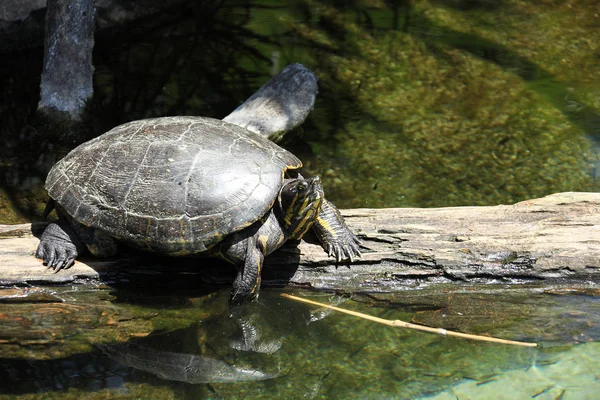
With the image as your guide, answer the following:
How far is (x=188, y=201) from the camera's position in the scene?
486cm

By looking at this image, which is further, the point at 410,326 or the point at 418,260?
the point at 418,260

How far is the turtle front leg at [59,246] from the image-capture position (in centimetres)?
515

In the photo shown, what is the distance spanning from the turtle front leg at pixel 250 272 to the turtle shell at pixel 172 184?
206mm

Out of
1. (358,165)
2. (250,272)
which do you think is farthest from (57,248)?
(358,165)

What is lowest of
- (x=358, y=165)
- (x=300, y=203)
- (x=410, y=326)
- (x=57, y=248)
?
(x=358, y=165)

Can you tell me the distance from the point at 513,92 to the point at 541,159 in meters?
1.76

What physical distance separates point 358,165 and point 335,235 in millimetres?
2845

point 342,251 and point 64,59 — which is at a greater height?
point 64,59

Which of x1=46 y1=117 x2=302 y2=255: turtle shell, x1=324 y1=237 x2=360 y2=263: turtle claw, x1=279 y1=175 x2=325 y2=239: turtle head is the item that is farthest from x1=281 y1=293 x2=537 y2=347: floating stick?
x1=46 y1=117 x2=302 y2=255: turtle shell

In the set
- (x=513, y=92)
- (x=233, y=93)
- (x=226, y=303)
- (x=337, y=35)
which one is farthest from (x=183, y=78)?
(x=226, y=303)

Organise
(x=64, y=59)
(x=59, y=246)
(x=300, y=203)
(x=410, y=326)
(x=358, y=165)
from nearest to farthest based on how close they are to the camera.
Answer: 1. (x=300, y=203)
2. (x=410, y=326)
3. (x=59, y=246)
4. (x=358, y=165)
5. (x=64, y=59)

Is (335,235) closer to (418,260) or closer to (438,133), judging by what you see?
(418,260)

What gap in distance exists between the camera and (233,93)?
935 cm

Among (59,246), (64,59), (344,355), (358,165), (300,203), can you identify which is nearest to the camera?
(344,355)
